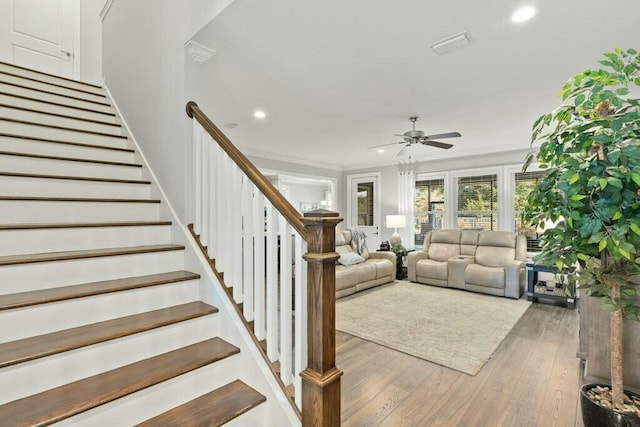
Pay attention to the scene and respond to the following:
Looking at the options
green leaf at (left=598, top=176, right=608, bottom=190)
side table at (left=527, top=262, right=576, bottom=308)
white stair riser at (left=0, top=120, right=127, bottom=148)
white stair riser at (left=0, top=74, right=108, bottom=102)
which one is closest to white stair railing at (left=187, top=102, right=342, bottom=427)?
green leaf at (left=598, top=176, right=608, bottom=190)

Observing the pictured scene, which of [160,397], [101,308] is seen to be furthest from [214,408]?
[101,308]

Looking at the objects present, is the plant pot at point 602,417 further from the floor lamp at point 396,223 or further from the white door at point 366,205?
the white door at point 366,205

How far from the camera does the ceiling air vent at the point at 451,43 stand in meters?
2.36

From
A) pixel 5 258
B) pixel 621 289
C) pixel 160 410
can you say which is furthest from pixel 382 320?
pixel 5 258

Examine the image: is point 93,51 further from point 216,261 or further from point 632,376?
point 632,376

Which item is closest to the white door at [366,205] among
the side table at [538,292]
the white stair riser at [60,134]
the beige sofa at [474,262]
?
the beige sofa at [474,262]

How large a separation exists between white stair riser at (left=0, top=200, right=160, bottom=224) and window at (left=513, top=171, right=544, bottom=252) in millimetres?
6044

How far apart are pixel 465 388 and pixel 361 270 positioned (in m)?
2.76

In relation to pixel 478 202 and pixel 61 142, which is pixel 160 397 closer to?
pixel 61 142

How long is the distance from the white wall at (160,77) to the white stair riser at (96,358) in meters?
0.86

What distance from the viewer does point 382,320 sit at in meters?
3.70

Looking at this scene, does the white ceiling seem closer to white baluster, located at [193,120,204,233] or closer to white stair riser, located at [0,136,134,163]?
white baluster, located at [193,120,204,233]

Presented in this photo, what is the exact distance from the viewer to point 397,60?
Result: 2738 mm

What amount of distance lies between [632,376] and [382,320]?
2133 mm
